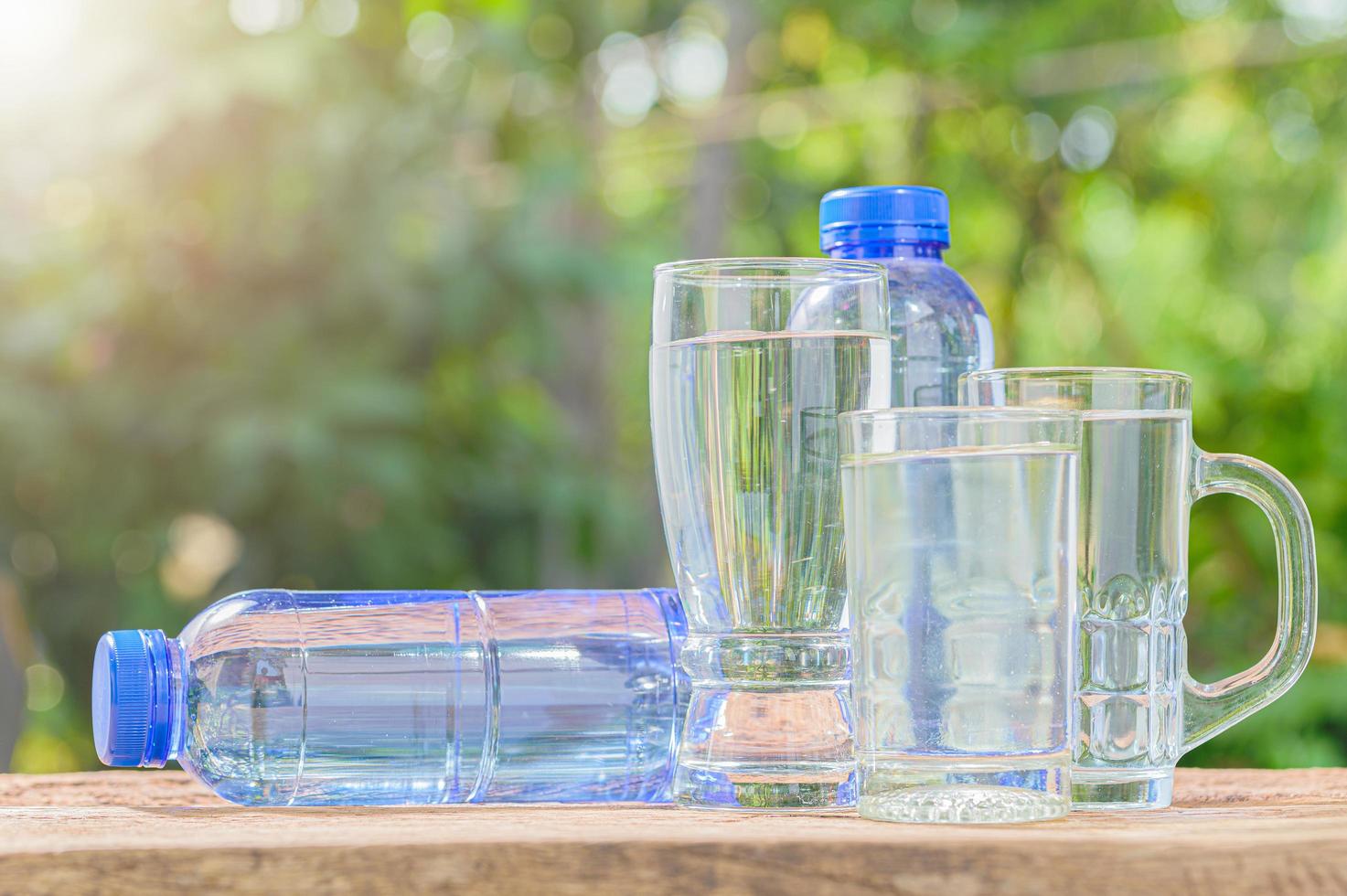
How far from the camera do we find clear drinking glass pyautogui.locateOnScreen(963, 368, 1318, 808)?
0.77 m

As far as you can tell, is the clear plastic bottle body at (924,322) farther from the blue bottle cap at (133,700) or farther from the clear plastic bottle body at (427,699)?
the blue bottle cap at (133,700)

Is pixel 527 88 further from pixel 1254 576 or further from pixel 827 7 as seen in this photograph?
pixel 1254 576

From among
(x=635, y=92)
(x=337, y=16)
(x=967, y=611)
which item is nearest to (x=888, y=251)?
(x=967, y=611)

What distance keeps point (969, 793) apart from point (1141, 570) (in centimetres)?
16

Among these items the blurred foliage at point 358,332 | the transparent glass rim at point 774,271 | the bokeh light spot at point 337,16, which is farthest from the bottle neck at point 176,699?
the bokeh light spot at point 337,16

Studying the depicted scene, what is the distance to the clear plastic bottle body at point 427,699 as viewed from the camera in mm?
843

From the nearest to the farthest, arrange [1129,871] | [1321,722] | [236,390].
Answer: [1129,871] → [236,390] → [1321,722]

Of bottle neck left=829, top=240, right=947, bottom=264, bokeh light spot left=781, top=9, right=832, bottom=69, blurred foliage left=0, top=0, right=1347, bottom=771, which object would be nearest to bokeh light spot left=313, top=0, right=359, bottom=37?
blurred foliage left=0, top=0, right=1347, bottom=771

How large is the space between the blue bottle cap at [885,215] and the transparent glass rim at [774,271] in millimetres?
101

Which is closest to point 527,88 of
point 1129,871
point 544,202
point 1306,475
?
point 544,202

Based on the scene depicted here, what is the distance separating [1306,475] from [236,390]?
9.90ft

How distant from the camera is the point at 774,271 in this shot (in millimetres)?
777

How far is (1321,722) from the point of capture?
4359 millimetres

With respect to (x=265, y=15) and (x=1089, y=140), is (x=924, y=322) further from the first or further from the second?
(x=1089, y=140)
